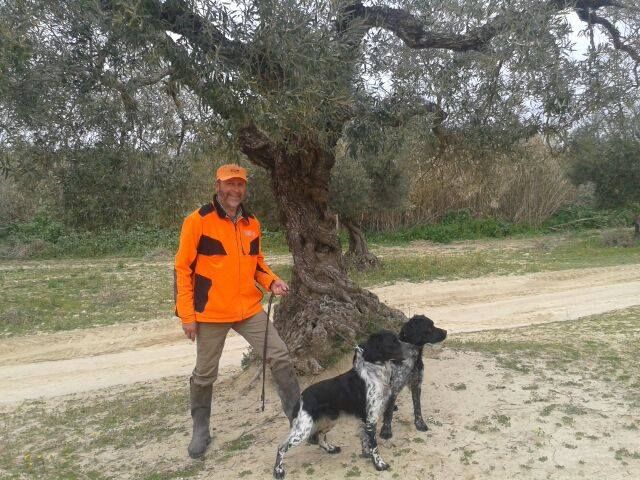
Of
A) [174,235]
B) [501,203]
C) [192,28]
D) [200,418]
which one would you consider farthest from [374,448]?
[501,203]

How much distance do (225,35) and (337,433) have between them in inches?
147

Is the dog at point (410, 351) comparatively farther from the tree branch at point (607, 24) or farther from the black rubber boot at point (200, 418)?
the tree branch at point (607, 24)

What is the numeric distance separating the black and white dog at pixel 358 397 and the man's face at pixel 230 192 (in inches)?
67.5

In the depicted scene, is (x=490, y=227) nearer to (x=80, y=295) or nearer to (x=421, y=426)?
(x=80, y=295)

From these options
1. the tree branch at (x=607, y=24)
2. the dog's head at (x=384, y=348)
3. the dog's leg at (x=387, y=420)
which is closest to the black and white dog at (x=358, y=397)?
the dog's head at (x=384, y=348)

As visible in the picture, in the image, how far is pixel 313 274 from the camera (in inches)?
290

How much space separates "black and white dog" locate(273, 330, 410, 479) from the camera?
477cm

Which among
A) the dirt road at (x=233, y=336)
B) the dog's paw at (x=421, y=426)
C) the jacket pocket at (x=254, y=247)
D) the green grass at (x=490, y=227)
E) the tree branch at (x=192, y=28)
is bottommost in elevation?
the dirt road at (x=233, y=336)

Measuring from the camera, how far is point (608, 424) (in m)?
5.58

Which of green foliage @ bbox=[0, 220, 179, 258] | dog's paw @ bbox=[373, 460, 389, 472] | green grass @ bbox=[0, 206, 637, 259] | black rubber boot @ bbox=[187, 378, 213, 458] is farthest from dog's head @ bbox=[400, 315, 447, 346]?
green foliage @ bbox=[0, 220, 179, 258]

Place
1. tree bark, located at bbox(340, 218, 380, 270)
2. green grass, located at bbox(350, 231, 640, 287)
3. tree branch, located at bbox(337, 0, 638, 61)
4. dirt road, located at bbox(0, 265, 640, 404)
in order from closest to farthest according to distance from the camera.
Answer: tree branch, located at bbox(337, 0, 638, 61)
dirt road, located at bbox(0, 265, 640, 404)
green grass, located at bbox(350, 231, 640, 287)
tree bark, located at bbox(340, 218, 380, 270)

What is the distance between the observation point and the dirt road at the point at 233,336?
9758 mm

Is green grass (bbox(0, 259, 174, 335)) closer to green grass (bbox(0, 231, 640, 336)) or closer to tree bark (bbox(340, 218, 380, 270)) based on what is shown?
green grass (bbox(0, 231, 640, 336))

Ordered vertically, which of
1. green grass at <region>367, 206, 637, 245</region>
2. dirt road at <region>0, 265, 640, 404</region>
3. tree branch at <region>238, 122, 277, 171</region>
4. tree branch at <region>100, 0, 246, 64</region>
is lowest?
dirt road at <region>0, 265, 640, 404</region>
